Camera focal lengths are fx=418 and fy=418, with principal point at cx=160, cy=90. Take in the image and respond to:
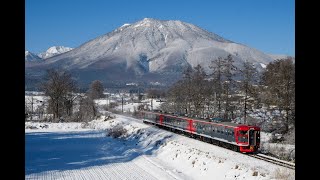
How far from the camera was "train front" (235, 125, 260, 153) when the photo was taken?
93.0ft

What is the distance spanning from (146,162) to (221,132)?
6.77 metres

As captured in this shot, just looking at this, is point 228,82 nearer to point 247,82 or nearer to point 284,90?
point 247,82

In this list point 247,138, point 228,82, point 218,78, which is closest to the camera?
point 247,138

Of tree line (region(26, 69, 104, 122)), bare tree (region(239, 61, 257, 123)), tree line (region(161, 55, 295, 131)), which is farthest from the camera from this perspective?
tree line (region(26, 69, 104, 122))

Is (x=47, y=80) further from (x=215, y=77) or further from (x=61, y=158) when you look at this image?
(x=61, y=158)

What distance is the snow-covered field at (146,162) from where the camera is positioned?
71.7ft

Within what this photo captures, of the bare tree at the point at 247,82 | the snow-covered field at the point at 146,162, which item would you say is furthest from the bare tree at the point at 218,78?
the snow-covered field at the point at 146,162

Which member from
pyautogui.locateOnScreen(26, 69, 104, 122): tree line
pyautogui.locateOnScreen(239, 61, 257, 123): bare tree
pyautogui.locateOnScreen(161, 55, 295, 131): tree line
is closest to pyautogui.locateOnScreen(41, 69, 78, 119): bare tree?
pyautogui.locateOnScreen(26, 69, 104, 122): tree line

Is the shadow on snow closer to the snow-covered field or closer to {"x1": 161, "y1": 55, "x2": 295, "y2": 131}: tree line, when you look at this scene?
the snow-covered field

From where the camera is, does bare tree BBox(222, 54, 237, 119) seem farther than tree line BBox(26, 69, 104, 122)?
No

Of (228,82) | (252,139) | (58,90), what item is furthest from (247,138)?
(58,90)

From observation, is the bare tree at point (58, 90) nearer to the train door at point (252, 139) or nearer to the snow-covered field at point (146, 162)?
the snow-covered field at point (146, 162)

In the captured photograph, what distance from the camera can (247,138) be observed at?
28.3 meters

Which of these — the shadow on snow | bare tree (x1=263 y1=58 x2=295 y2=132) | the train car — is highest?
bare tree (x1=263 y1=58 x2=295 y2=132)
